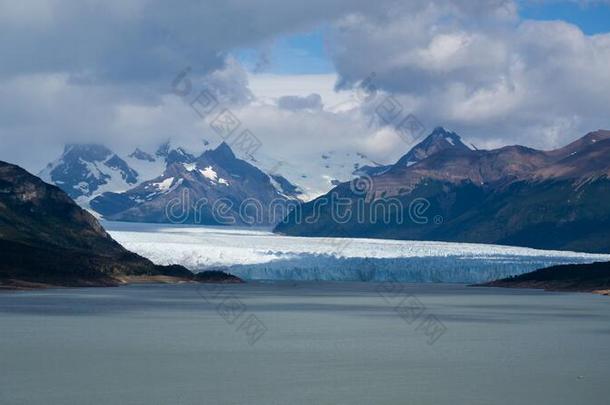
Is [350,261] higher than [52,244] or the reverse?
the reverse

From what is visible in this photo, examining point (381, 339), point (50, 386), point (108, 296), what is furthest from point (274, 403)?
point (108, 296)

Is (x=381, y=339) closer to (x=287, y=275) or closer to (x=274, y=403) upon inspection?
(x=274, y=403)

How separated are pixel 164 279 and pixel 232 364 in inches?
3524

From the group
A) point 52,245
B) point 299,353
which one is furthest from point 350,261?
point 299,353

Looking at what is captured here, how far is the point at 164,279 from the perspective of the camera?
433 feet

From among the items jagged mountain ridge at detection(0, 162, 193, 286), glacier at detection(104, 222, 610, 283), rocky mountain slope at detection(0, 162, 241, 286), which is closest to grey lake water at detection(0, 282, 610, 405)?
rocky mountain slope at detection(0, 162, 241, 286)

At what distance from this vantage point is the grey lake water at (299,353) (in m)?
35.9

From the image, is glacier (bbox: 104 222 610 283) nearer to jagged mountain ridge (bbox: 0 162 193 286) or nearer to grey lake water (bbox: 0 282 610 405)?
jagged mountain ridge (bbox: 0 162 193 286)

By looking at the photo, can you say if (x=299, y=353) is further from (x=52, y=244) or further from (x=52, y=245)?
(x=52, y=244)

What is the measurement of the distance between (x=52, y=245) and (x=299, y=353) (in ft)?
317

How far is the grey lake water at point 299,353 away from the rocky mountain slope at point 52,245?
112 feet

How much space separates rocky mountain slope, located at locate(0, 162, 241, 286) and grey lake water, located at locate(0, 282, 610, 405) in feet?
112

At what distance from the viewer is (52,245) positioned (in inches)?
5458

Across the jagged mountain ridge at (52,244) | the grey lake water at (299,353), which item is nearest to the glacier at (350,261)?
the jagged mountain ridge at (52,244)
